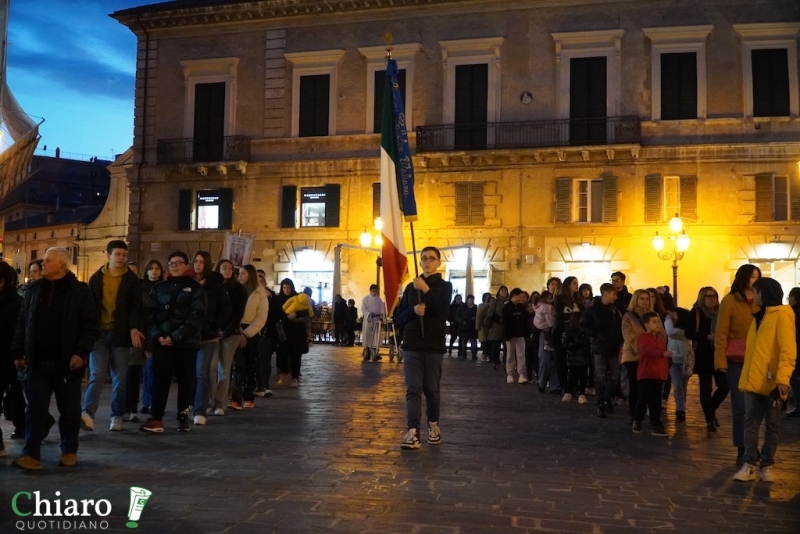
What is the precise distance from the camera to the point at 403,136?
9406mm

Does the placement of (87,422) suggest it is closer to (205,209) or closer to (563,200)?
(563,200)

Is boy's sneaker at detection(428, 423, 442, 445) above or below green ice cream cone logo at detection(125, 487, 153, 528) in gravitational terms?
above

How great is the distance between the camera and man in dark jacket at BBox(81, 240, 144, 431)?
8.49 m

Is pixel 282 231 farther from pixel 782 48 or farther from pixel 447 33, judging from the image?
pixel 782 48

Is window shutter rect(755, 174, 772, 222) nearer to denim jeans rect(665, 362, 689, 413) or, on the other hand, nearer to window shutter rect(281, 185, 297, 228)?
window shutter rect(281, 185, 297, 228)

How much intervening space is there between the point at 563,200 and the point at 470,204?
304 centimetres

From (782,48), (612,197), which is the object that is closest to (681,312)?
(612,197)

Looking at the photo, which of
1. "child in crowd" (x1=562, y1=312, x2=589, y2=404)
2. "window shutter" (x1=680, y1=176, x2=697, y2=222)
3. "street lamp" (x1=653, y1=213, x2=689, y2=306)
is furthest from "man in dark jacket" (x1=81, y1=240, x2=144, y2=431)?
"window shutter" (x1=680, y1=176, x2=697, y2=222)

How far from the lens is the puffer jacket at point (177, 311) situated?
8.62m

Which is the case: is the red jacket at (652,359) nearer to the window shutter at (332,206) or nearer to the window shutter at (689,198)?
the window shutter at (689,198)

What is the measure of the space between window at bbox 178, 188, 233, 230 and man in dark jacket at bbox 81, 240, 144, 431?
2223cm

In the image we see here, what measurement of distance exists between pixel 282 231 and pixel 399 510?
987 inches

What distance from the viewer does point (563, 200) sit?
27.4 metres

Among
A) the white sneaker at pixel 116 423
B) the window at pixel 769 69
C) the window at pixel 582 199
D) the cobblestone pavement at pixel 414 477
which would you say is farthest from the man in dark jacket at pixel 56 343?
the window at pixel 769 69
